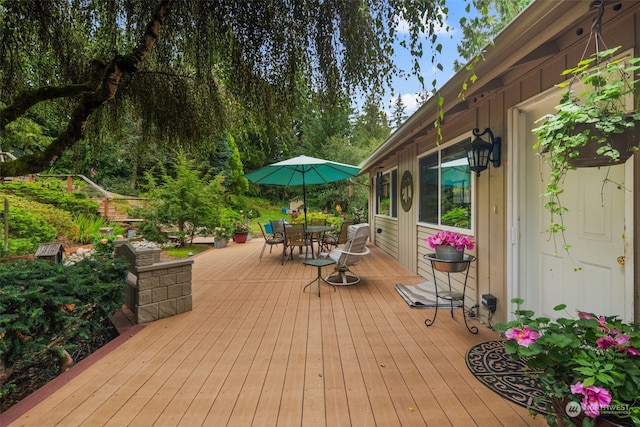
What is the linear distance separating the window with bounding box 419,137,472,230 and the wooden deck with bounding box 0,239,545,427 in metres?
1.36

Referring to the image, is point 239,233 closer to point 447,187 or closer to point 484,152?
point 447,187

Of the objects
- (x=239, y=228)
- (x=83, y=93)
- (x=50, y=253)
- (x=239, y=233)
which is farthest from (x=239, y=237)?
(x=83, y=93)

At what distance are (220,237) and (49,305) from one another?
6.94m

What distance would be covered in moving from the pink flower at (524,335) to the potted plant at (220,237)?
8.33 metres

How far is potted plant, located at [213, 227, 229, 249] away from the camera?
8.80 metres

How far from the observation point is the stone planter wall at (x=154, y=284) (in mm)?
3062

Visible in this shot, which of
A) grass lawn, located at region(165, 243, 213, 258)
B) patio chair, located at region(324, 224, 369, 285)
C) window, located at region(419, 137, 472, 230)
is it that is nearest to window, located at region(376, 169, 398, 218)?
window, located at region(419, 137, 472, 230)

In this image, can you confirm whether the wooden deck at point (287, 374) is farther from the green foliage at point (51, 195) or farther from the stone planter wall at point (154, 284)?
the green foliage at point (51, 195)

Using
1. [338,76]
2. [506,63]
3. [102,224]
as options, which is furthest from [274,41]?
[102,224]

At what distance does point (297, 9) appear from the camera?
7.62 feet

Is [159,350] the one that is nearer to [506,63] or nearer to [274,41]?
[274,41]

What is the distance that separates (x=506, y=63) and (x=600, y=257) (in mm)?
1467

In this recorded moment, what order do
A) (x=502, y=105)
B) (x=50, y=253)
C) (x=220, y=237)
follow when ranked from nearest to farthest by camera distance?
1. (x=502, y=105)
2. (x=50, y=253)
3. (x=220, y=237)

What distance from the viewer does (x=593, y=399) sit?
1.12 metres
